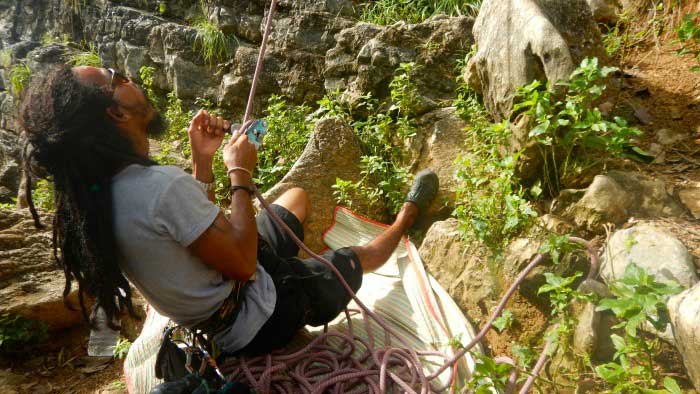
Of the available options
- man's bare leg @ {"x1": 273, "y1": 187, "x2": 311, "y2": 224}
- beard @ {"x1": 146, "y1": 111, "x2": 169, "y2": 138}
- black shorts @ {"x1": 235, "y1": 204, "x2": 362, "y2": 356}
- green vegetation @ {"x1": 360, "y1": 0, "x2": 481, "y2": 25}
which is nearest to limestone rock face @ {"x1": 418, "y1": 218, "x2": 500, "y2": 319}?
black shorts @ {"x1": 235, "y1": 204, "x2": 362, "y2": 356}

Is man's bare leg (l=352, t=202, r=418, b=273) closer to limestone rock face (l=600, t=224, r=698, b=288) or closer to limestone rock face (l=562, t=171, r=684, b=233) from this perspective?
limestone rock face (l=562, t=171, r=684, b=233)

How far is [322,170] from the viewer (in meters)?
3.64

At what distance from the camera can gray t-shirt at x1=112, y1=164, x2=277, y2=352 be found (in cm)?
149

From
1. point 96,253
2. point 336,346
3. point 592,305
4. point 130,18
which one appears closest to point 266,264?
point 336,346

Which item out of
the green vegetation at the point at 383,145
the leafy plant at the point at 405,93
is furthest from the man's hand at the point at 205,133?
the leafy plant at the point at 405,93

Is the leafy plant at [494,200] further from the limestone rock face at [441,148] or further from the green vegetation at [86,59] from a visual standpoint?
the green vegetation at [86,59]

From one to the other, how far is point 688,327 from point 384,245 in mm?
1573

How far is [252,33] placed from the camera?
19.1 feet

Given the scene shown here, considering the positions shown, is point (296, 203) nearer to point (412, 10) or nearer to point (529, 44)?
point (529, 44)

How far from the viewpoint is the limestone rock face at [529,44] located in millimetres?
2553

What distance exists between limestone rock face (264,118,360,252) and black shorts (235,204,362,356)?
38.7 inches

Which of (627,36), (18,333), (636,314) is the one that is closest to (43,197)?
(18,333)

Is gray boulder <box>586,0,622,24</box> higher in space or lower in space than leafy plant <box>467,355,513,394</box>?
higher

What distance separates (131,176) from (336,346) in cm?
125
